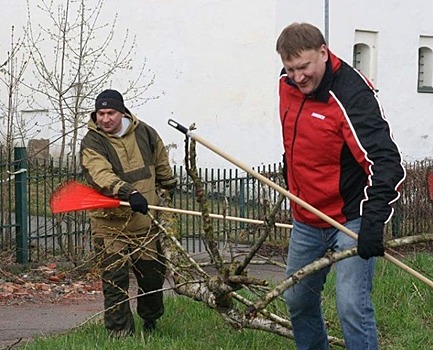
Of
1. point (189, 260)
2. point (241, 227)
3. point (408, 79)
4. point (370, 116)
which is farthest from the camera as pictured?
point (408, 79)

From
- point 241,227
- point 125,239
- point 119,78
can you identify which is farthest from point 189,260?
point 119,78

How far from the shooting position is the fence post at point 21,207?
10.2m

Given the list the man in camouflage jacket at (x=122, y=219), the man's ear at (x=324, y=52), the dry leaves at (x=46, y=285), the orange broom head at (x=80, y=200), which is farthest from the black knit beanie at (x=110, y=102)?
the dry leaves at (x=46, y=285)

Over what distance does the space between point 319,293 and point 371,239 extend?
3.25ft

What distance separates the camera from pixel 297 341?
Answer: 17.9 feet

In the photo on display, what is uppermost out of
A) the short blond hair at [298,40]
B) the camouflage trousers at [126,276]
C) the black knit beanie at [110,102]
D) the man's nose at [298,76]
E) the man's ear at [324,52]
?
the short blond hair at [298,40]

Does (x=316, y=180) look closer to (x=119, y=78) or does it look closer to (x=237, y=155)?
(x=237, y=155)

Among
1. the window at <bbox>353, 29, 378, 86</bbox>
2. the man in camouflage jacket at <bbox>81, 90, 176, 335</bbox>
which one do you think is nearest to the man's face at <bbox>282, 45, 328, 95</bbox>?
the man in camouflage jacket at <bbox>81, 90, 176, 335</bbox>

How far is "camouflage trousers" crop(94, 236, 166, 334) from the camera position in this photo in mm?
6555

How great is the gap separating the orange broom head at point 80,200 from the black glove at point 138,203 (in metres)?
0.12

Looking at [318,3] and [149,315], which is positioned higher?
[318,3]

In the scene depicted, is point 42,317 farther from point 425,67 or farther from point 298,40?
point 425,67

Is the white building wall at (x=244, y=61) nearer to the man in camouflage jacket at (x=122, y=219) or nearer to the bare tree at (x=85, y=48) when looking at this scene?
the bare tree at (x=85, y=48)

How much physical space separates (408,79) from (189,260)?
49.4 feet
